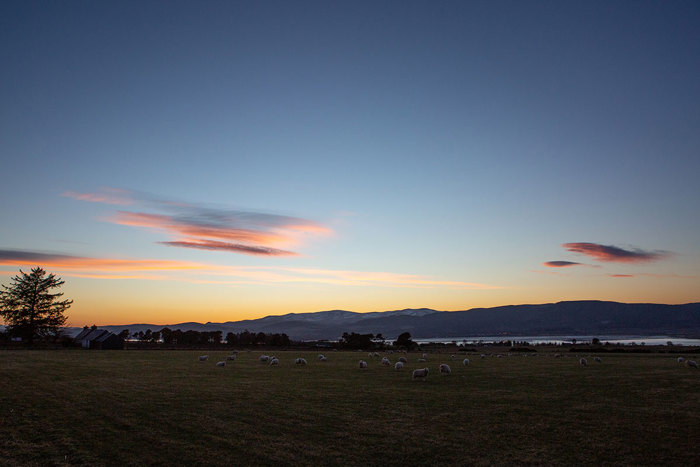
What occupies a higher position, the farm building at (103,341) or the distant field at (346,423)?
the distant field at (346,423)

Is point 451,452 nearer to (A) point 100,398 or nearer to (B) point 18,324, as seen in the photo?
(A) point 100,398

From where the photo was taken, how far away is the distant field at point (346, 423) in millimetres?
11586

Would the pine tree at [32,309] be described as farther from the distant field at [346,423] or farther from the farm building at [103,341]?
the distant field at [346,423]

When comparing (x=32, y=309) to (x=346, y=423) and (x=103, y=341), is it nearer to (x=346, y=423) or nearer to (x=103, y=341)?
(x=103, y=341)

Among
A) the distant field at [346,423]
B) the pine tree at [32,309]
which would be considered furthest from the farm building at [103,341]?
the distant field at [346,423]

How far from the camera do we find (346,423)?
50.5ft

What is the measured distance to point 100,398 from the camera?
773 inches

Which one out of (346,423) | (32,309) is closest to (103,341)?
(32,309)

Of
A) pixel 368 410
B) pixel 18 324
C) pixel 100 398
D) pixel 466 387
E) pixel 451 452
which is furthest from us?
pixel 18 324

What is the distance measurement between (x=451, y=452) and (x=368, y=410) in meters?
6.19

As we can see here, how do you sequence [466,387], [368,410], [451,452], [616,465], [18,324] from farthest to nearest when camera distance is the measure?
[18,324]
[466,387]
[368,410]
[451,452]
[616,465]

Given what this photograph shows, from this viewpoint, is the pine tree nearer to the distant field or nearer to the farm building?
the farm building

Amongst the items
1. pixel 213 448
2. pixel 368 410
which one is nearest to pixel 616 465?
pixel 368 410

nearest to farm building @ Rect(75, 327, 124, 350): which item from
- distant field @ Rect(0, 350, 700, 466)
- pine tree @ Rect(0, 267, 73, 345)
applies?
pine tree @ Rect(0, 267, 73, 345)
